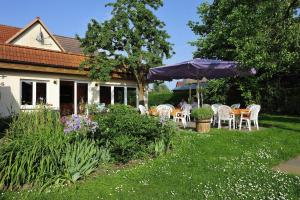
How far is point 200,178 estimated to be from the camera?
19.8 feet

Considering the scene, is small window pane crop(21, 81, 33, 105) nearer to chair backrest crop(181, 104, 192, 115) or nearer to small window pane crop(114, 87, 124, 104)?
small window pane crop(114, 87, 124, 104)

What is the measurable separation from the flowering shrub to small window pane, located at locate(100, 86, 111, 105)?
1174 centimetres

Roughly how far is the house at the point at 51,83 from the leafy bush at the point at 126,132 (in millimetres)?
5217

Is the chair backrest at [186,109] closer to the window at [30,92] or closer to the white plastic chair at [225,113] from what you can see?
the white plastic chair at [225,113]

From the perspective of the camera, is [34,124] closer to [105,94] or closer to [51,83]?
[51,83]

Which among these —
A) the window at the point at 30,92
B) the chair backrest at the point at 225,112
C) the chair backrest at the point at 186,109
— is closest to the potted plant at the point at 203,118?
the chair backrest at the point at 225,112

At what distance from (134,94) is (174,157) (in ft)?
44.0

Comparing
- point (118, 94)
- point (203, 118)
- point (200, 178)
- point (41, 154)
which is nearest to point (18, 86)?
point (118, 94)

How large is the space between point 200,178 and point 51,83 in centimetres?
1183

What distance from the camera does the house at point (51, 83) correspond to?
571 inches

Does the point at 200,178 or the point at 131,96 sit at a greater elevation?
the point at 131,96

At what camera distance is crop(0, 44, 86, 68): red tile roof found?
14625 mm

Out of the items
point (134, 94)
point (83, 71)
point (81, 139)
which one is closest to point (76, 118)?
point (81, 139)

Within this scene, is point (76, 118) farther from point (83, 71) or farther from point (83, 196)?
point (83, 71)
